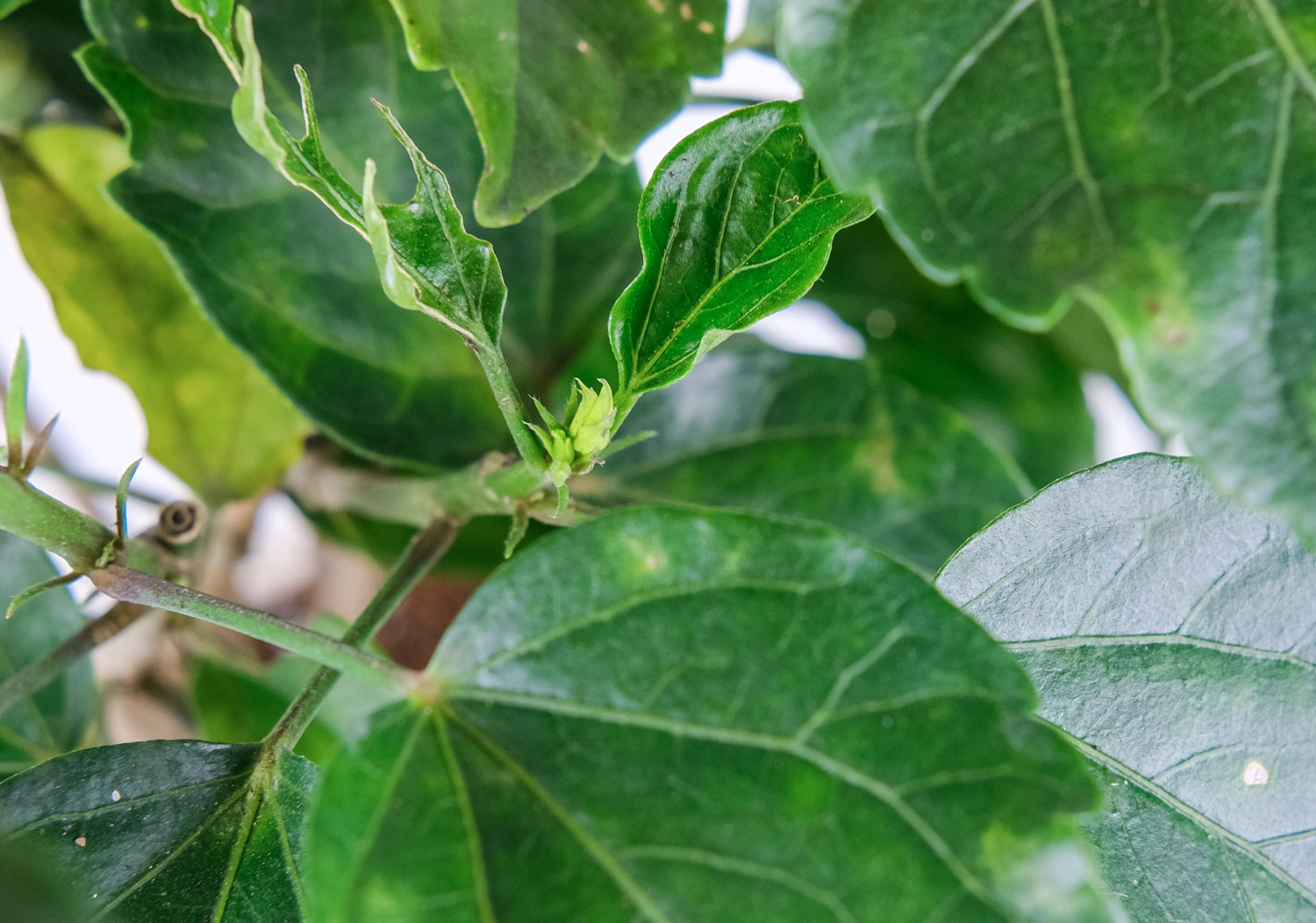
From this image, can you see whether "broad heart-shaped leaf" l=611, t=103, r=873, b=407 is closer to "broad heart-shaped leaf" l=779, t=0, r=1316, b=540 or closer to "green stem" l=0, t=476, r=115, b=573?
"broad heart-shaped leaf" l=779, t=0, r=1316, b=540

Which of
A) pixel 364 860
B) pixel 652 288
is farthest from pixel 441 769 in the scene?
pixel 652 288

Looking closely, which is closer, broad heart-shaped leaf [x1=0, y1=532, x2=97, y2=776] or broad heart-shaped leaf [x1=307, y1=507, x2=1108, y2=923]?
broad heart-shaped leaf [x1=307, y1=507, x2=1108, y2=923]

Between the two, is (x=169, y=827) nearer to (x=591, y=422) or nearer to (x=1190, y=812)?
(x=591, y=422)

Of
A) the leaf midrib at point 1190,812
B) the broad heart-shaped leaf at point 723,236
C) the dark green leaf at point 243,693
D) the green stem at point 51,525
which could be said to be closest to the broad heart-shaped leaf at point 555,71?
the broad heart-shaped leaf at point 723,236

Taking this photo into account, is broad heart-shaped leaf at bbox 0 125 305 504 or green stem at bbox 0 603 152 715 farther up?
broad heart-shaped leaf at bbox 0 125 305 504

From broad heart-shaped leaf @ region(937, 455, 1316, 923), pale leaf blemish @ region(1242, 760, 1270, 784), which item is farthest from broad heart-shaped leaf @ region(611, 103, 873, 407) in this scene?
pale leaf blemish @ region(1242, 760, 1270, 784)

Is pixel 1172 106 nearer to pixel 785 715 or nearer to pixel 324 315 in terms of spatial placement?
pixel 785 715

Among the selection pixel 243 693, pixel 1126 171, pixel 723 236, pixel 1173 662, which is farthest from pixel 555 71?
pixel 243 693
